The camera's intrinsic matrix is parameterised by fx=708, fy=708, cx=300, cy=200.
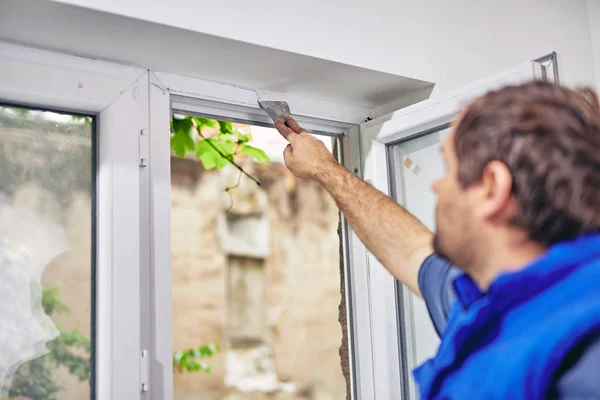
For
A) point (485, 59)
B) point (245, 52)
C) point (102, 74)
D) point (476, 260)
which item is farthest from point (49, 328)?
point (485, 59)

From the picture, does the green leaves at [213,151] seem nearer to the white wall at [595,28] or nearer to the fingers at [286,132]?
the fingers at [286,132]

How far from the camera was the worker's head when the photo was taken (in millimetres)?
739

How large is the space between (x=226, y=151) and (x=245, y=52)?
3.34ft

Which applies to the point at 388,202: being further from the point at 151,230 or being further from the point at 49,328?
the point at 49,328

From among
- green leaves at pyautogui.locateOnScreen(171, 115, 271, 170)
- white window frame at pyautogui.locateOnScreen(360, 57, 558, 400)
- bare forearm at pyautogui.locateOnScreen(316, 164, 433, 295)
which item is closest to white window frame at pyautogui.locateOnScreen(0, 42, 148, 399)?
bare forearm at pyautogui.locateOnScreen(316, 164, 433, 295)

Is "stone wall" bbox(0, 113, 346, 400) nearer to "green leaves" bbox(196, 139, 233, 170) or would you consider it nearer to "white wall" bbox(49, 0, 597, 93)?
"green leaves" bbox(196, 139, 233, 170)

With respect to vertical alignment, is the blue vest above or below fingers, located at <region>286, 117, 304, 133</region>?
below

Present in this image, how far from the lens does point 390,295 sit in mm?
1682

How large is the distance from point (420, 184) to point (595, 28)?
78cm

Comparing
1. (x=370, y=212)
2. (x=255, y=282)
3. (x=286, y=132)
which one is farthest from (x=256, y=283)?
(x=370, y=212)

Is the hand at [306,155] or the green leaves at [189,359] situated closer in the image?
the hand at [306,155]

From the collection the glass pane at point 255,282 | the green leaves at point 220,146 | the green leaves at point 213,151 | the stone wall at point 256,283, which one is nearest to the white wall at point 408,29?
the green leaves at point 220,146

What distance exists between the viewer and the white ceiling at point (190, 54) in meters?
1.23

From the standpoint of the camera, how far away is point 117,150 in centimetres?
137
